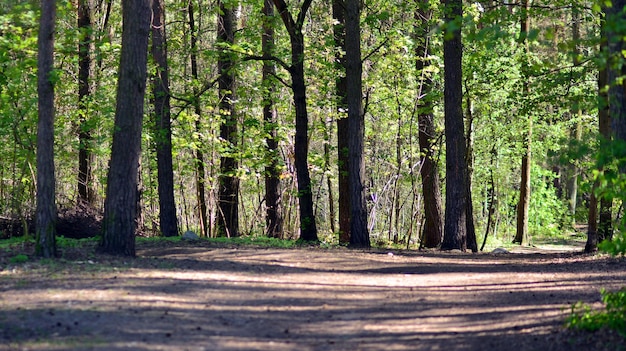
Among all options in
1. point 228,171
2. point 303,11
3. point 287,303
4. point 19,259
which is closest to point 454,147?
point 303,11

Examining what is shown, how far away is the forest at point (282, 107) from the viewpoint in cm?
1245

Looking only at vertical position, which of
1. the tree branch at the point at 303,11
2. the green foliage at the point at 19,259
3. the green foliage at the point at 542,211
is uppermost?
the tree branch at the point at 303,11

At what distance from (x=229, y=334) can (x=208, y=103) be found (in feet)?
58.2

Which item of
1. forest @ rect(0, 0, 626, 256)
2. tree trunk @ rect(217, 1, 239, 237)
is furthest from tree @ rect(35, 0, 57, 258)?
tree trunk @ rect(217, 1, 239, 237)

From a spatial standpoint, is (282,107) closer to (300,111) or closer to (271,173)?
(271,173)

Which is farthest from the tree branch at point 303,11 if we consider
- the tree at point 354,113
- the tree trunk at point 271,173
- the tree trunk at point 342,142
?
the tree trunk at point 271,173

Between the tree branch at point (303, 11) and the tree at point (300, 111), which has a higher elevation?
the tree branch at point (303, 11)

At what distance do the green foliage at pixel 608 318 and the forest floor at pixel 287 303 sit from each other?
98 mm

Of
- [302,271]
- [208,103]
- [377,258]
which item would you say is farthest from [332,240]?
[302,271]

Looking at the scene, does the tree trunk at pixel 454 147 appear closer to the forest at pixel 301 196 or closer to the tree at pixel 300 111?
the forest at pixel 301 196

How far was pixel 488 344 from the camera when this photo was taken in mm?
7672

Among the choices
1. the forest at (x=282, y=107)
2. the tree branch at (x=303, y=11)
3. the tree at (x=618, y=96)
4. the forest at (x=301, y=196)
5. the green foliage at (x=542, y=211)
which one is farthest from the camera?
the green foliage at (x=542, y=211)

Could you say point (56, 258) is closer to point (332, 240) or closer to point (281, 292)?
point (281, 292)

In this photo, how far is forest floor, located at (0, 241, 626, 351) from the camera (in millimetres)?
7480
